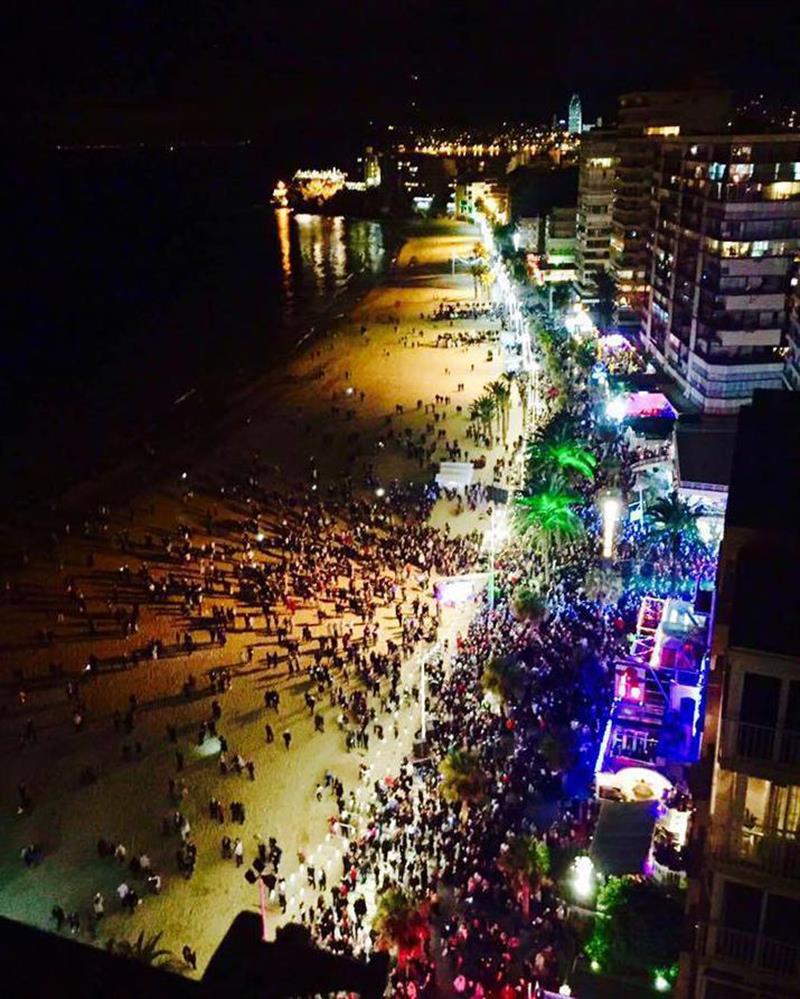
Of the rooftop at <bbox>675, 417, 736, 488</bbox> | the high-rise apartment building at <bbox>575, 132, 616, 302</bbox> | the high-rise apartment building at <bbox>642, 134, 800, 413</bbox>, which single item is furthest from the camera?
the high-rise apartment building at <bbox>575, 132, 616, 302</bbox>

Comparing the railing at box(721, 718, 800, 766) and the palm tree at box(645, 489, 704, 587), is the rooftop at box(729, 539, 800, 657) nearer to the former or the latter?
the railing at box(721, 718, 800, 766)

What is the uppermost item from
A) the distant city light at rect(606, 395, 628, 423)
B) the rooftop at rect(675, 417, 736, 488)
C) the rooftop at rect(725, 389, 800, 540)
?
the rooftop at rect(725, 389, 800, 540)

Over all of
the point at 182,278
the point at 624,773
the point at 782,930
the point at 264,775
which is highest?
the point at 782,930

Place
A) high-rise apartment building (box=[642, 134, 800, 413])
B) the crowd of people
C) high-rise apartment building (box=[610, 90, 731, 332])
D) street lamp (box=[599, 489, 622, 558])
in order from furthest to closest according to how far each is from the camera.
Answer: high-rise apartment building (box=[610, 90, 731, 332]), high-rise apartment building (box=[642, 134, 800, 413]), street lamp (box=[599, 489, 622, 558]), the crowd of people

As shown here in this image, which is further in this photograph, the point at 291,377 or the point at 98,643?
the point at 291,377

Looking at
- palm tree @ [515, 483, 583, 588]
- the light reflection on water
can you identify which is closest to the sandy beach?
palm tree @ [515, 483, 583, 588]

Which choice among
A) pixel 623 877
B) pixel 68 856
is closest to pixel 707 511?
pixel 623 877

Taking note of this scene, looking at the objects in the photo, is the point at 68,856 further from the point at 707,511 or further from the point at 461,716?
the point at 707,511

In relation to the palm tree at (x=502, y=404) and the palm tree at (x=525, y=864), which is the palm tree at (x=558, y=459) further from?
the palm tree at (x=525, y=864)

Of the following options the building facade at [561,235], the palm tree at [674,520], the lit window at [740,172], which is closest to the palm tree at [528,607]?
the palm tree at [674,520]
